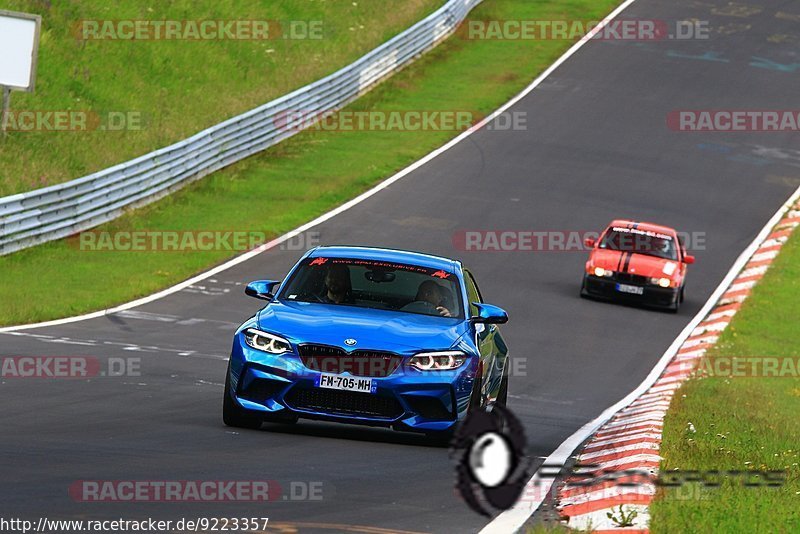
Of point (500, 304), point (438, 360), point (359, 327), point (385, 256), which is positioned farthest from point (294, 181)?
point (438, 360)

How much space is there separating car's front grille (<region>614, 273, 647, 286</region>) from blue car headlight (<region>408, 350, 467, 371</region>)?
14.8 meters

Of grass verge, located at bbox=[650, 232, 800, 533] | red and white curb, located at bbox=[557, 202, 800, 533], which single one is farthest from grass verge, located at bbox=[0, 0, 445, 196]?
grass verge, located at bbox=[650, 232, 800, 533]

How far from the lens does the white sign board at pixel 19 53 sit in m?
27.1

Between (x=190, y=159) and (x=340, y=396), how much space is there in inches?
804

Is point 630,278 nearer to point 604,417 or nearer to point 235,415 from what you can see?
point 604,417

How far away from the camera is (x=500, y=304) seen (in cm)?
2391

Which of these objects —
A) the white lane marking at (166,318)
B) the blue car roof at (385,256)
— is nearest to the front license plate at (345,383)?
the blue car roof at (385,256)

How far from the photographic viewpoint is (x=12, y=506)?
7.77m

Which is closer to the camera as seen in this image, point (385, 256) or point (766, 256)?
point (385, 256)

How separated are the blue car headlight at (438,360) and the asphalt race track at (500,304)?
63 centimetres

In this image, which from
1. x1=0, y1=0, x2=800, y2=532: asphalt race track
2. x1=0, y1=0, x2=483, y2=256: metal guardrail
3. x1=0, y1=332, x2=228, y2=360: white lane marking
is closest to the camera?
x1=0, y1=0, x2=800, y2=532: asphalt race track

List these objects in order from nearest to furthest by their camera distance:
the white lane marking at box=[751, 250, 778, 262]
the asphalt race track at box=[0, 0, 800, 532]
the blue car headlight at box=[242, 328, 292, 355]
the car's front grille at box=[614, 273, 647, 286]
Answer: the asphalt race track at box=[0, 0, 800, 532] < the blue car headlight at box=[242, 328, 292, 355] < the car's front grille at box=[614, 273, 647, 286] < the white lane marking at box=[751, 250, 778, 262]

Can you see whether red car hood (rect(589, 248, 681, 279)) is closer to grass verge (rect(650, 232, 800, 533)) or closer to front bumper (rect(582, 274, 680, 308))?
front bumper (rect(582, 274, 680, 308))

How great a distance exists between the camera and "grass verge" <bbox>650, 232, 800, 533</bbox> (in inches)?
358
